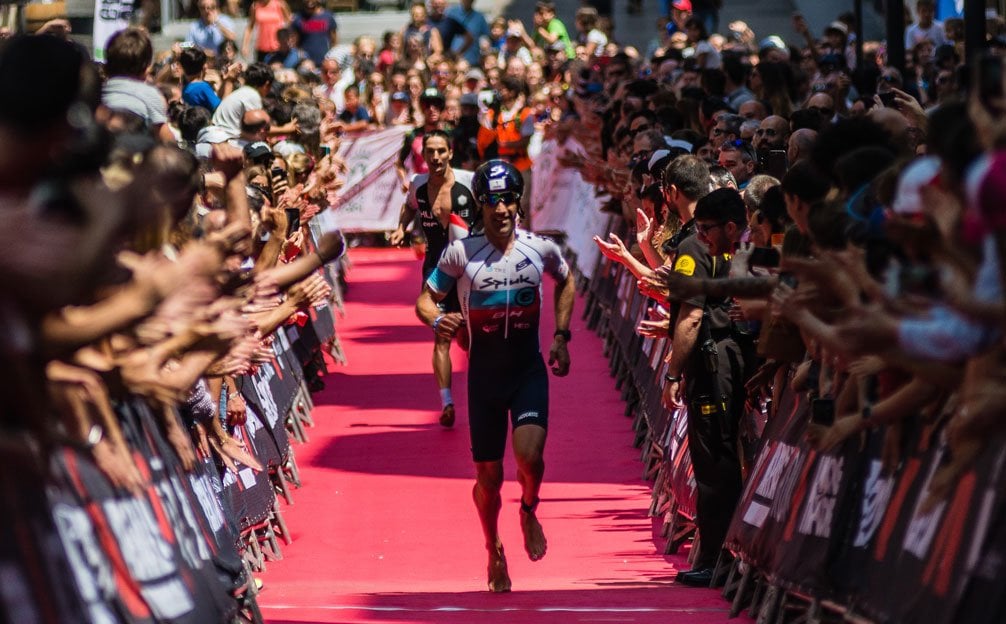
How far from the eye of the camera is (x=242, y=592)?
881 centimetres

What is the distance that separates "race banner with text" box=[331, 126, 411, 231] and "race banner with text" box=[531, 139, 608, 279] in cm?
223

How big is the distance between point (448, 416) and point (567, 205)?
9.39 metres

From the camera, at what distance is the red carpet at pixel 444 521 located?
9898 mm

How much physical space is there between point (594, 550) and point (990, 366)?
22.7 ft

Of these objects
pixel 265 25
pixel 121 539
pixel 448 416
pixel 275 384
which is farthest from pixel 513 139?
pixel 121 539

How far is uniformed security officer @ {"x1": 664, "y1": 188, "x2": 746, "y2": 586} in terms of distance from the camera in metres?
10.7

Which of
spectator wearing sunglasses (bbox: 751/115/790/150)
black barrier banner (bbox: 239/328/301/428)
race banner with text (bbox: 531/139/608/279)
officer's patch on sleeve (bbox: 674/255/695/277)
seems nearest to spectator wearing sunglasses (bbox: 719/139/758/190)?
spectator wearing sunglasses (bbox: 751/115/790/150)

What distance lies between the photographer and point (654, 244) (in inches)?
505

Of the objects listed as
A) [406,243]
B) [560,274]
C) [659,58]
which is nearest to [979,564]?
[560,274]

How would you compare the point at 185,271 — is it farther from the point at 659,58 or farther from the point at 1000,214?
the point at 659,58

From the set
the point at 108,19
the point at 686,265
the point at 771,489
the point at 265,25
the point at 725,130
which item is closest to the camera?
the point at 771,489

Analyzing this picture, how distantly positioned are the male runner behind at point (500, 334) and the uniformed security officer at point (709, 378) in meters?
0.75

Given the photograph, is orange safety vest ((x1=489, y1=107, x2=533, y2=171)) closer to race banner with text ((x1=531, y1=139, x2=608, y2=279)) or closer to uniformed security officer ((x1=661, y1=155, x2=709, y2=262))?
race banner with text ((x1=531, y1=139, x2=608, y2=279))

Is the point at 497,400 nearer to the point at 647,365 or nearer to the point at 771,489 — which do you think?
the point at 771,489
